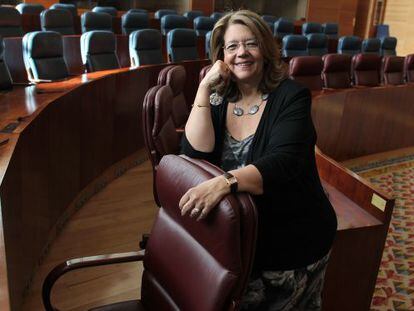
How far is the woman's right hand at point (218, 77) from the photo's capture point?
928mm

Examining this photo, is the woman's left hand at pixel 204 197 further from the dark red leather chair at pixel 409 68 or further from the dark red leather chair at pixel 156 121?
the dark red leather chair at pixel 409 68

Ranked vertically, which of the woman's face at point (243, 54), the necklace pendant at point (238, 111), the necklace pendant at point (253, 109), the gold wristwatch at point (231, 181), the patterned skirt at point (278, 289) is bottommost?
the patterned skirt at point (278, 289)

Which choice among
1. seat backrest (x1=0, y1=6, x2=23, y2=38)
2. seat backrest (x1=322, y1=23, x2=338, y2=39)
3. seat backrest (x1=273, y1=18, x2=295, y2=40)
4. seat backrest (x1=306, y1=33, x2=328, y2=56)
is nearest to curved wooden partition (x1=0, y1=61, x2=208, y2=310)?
seat backrest (x1=0, y1=6, x2=23, y2=38)

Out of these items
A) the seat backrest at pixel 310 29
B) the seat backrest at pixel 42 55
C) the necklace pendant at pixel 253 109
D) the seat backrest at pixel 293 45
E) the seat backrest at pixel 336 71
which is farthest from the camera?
the seat backrest at pixel 310 29

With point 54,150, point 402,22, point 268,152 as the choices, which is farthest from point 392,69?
point 402,22

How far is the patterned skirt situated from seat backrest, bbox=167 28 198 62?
309cm

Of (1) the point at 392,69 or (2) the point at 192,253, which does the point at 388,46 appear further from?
(2) the point at 192,253

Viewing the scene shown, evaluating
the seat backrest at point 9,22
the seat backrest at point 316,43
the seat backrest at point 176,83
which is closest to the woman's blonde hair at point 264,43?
the seat backrest at point 176,83

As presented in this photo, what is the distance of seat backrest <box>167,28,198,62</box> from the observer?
148 inches

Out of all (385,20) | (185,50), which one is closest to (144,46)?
(185,50)

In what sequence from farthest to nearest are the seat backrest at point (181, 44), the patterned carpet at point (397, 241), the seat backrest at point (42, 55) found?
the seat backrest at point (181, 44), the seat backrest at point (42, 55), the patterned carpet at point (397, 241)

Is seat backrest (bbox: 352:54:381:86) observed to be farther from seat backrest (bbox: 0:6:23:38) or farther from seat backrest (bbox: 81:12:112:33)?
seat backrest (bbox: 0:6:23:38)

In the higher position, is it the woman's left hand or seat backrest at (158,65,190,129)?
the woman's left hand

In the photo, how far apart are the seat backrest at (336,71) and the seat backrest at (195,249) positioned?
2896mm
